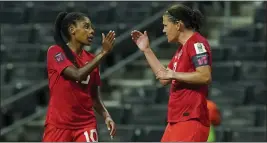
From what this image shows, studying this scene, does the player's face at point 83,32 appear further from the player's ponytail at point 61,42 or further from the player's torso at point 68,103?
the player's torso at point 68,103

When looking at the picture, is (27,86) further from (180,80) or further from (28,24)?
(180,80)

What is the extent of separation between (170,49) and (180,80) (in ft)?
20.1

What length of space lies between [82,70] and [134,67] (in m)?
5.60

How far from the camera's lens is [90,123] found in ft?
21.1

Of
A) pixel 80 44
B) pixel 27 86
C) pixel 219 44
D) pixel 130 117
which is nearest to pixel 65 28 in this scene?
pixel 80 44

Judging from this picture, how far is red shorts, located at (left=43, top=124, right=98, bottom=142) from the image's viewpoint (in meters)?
6.36

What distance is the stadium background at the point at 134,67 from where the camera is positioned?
10453mm

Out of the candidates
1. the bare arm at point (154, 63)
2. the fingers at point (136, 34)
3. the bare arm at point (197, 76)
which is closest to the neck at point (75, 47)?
the fingers at point (136, 34)

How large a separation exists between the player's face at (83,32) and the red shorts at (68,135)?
668 mm

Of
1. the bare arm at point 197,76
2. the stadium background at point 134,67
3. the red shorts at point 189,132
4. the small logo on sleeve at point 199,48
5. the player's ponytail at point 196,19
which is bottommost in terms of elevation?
the stadium background at point 134,67

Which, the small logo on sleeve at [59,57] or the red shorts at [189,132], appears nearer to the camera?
the red shorts at [189,132]

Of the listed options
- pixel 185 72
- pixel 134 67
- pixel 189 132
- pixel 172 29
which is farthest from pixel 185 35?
pixel 134 67

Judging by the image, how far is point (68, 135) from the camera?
6.37 meters

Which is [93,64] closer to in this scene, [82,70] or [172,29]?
[82,70]
